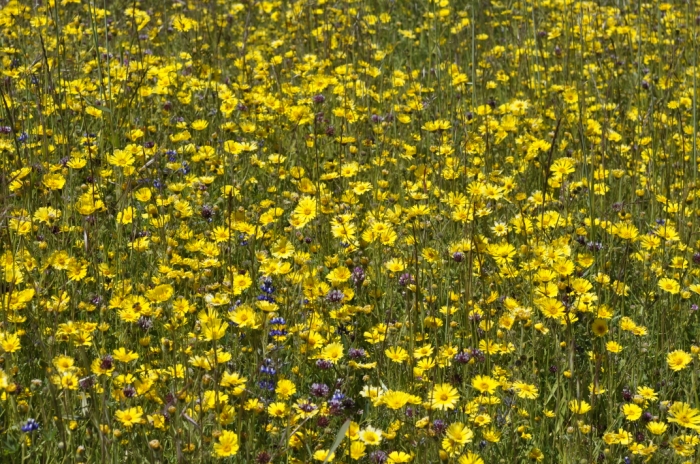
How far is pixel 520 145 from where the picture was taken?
383cm

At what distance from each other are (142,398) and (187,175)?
4.56 ft

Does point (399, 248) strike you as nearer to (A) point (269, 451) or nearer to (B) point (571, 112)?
→ (A) point (269, 451)

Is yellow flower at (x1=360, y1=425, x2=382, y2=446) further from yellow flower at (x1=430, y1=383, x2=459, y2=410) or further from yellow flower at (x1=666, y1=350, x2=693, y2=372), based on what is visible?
yellow flower at (x1=666, y1=350, x2=693, y2=372)

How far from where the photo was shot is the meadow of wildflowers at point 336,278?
2105mm

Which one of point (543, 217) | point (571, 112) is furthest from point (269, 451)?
point (571, 112)

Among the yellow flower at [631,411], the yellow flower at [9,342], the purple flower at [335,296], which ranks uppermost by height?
the yellow flower at [9,342]

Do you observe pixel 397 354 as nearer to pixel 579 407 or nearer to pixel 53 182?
pixel 579 407

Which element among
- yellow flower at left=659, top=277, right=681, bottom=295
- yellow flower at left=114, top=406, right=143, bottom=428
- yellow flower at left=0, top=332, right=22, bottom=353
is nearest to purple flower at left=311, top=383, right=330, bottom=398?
yellow flower at left=114, top=406, right=143, bottom=428

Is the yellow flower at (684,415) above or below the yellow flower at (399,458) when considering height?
below

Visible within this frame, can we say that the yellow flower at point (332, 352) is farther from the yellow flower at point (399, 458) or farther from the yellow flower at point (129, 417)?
the yellow flower at point (129, 417)

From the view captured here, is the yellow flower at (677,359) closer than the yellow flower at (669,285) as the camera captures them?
Yes

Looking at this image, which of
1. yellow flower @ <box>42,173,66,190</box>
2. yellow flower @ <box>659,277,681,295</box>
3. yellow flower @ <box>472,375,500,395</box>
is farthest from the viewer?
yellow flower @ <box>42,173,66,190</box>

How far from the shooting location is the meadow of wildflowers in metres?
2.11

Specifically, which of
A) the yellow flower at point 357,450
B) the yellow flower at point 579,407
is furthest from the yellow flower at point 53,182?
the yellow flower at point 579,407
